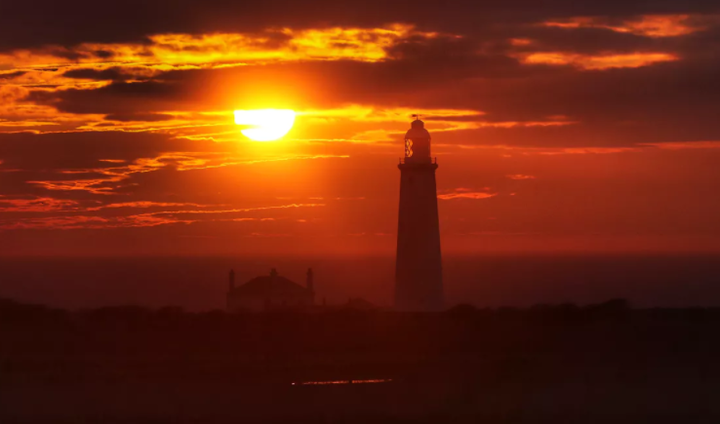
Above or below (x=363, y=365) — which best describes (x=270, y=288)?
above

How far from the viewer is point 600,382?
1762 centimetres

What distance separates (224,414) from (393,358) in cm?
572

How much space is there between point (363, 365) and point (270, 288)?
2235 cm

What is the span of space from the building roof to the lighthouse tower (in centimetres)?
889

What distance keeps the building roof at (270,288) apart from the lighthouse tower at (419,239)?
8894 mm

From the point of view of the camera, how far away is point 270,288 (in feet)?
135

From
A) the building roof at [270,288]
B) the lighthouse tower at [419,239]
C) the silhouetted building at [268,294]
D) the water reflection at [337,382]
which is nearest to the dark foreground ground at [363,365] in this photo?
the water reflection at [337,382]

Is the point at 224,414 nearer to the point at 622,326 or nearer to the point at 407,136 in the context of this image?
the point at 622,326

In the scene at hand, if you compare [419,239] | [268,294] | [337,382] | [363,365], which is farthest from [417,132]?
[337,382]

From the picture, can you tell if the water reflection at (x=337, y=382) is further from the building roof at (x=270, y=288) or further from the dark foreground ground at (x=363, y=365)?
the building roof at (x=270, y=288)

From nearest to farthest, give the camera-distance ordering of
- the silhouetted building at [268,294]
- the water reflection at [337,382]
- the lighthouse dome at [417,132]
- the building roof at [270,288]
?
the water reflection at [337,382]
the lighthouse dome at [417,132]
the silhouetted building at [268,294]
the building roof at [270,288]

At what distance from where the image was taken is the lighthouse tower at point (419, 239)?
3331 cm

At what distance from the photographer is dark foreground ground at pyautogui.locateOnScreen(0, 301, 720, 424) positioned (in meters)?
15.4

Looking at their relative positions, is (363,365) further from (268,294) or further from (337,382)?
(268,294)
